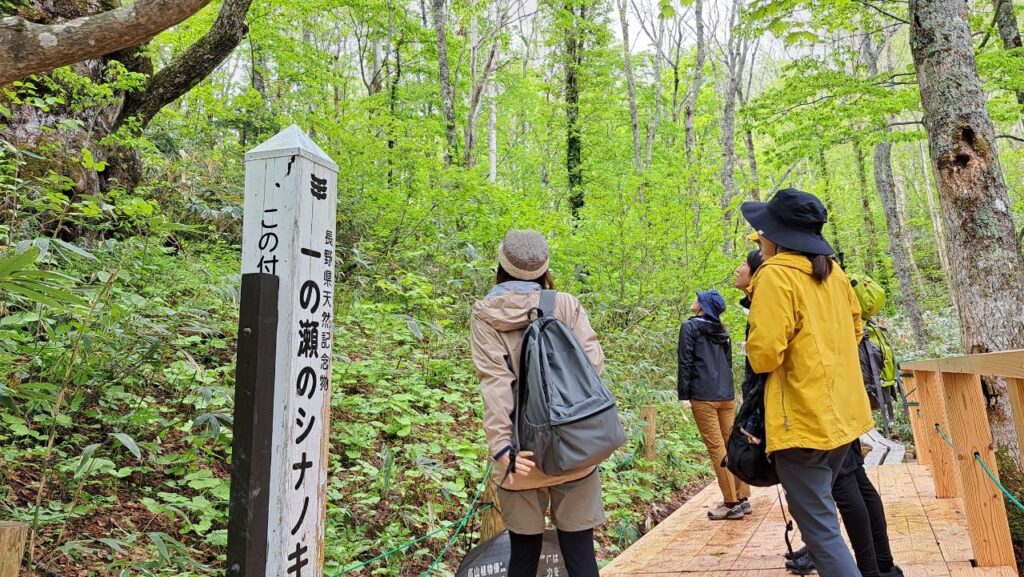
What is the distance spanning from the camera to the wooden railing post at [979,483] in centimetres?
311

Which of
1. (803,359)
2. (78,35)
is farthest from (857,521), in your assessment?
(78,35)

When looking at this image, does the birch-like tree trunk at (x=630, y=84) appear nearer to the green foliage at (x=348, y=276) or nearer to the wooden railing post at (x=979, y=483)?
the green foliage at (x=348, y=276)

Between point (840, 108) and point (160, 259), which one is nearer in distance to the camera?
point (160, 259)

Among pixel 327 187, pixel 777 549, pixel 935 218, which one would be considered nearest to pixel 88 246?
pixel 327 187

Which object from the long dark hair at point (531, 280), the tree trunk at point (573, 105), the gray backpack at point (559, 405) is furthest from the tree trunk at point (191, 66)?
the tree trunk at point (573, 105)

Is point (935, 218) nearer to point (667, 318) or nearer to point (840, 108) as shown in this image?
point (840, 108)

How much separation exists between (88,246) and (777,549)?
23.2 ft

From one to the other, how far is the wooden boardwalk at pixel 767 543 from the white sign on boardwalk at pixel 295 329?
2564mm

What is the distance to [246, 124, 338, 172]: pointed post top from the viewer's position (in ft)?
7.29

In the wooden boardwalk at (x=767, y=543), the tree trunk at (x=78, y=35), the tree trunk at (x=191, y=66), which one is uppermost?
the tree trunk at (x=191, y=66)

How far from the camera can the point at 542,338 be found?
254 centimetres

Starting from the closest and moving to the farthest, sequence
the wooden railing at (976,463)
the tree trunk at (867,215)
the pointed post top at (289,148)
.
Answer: the pointed post top at (289,148) < the wooden railing at (976,463) < the tree trunk at (867,215)

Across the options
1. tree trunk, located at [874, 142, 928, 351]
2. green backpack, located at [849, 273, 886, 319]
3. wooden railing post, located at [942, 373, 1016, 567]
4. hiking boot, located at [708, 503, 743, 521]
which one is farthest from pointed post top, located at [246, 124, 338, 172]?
tree trunk, located at [874, 142, 928, 351]

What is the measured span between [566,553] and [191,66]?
803 centimetres
